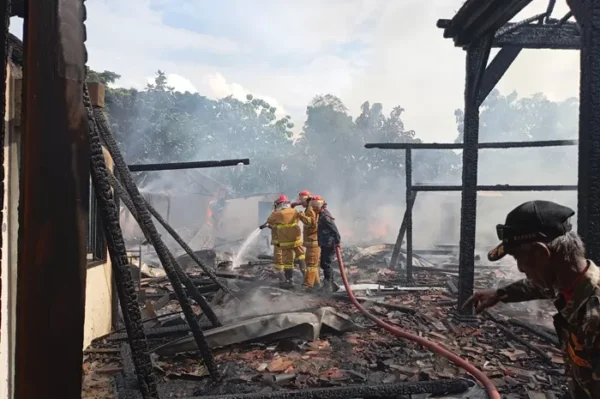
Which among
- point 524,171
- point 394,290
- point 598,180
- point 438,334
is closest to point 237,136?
point 524,171

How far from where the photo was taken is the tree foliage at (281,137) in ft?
92.0

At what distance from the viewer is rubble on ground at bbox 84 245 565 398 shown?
4.72 metres

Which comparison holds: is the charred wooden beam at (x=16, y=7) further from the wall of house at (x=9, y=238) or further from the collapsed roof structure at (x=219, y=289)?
the wall of house at (x=9, y=238)

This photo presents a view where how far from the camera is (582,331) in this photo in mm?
2082

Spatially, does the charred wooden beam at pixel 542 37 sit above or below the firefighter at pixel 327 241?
above

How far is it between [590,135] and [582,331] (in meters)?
1.86

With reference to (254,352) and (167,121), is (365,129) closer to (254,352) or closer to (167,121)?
(167,121)

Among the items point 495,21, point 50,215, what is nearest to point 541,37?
point 495,21

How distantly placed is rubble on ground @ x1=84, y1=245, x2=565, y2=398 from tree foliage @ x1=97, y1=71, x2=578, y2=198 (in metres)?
21.6

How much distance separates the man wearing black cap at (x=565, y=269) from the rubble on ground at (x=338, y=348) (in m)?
2.39

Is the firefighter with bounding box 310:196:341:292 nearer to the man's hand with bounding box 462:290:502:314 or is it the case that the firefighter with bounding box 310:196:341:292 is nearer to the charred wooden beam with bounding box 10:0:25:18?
the man's hand with bounding box 462:290:502:314

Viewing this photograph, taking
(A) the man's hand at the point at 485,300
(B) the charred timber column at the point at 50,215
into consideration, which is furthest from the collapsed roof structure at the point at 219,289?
(A) the man's hand at the point at 485,300

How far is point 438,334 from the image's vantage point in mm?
6391

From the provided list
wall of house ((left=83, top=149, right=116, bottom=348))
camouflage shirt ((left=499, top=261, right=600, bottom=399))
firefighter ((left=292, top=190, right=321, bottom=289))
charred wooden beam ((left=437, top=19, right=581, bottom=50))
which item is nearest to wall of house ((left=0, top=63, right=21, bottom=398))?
wall of house ((left=83, top=149, right=116, bottom=348))
